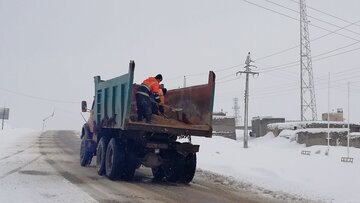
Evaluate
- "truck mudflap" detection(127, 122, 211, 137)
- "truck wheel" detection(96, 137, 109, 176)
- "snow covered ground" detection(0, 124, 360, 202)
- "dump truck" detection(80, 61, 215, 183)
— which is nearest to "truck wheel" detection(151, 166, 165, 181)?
"dump truck" detection(80, 61, 215, 183)

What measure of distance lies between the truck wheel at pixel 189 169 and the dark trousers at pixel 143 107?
4.97ft

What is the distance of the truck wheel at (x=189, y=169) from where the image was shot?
11.1m

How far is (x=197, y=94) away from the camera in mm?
11562

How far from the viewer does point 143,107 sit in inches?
417

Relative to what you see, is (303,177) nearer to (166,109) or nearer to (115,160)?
(166,109)

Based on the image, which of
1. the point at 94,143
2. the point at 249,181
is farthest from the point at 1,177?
the point at 249,181

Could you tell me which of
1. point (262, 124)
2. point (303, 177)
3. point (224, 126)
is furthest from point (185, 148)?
point (262, 124)

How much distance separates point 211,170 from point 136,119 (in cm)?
424

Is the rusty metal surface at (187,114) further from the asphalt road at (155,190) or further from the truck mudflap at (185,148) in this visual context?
the asphalt road at (155,190)

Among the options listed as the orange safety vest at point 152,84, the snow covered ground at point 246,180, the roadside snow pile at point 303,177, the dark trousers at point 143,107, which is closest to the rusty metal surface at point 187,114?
the dark trousers at point 143,107

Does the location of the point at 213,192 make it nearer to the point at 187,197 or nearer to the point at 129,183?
the point at 187,197

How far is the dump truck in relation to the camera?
10251 millimetres

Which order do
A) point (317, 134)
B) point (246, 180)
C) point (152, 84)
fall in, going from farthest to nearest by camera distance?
point (317, 134) < point (246, 180) < point (152, 84)

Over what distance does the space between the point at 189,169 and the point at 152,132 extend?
1.50m
